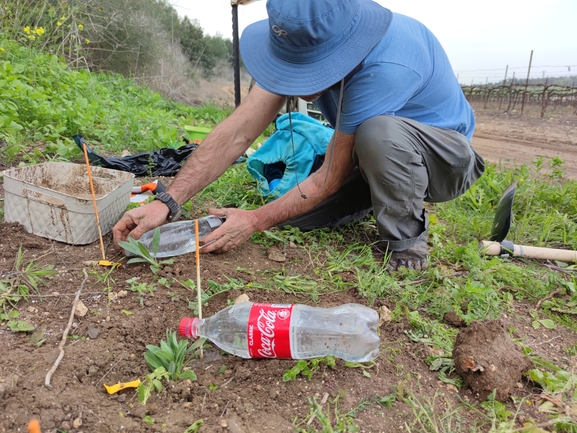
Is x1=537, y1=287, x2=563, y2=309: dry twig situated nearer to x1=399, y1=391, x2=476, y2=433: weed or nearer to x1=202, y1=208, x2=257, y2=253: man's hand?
x1=399, y1=391, x2=476, y2=433: weed

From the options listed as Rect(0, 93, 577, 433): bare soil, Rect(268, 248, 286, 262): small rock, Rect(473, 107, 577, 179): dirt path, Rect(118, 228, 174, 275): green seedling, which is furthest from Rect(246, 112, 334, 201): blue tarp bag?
Rect(473, 107, 577, 179): dirt path

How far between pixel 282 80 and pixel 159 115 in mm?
3852

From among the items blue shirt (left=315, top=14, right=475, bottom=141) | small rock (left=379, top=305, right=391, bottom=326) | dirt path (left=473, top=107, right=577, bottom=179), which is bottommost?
dirt path (left=473, top=107, right=577, bottom=179)

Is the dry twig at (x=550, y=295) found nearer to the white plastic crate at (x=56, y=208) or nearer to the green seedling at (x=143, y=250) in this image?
the green seedling at (x=143, y=250)

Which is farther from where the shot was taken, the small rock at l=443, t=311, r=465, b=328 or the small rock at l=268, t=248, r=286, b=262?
the small rock at l=268, t=248, r=286, b=262

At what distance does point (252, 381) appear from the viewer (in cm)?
135

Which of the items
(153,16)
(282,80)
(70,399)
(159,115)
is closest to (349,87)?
(282,80)

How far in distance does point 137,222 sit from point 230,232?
1.35ft

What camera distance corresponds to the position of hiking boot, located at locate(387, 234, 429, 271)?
222cm

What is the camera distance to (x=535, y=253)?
246cm

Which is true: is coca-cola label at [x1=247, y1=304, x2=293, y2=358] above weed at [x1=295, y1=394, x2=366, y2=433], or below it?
above

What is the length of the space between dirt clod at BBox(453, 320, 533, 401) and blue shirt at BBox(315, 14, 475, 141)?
100 centimetres

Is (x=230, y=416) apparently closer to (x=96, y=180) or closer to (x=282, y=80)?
(x=282, y=80)

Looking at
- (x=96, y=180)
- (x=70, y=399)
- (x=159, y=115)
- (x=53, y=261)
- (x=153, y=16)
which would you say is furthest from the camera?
(x=153, y=16)
